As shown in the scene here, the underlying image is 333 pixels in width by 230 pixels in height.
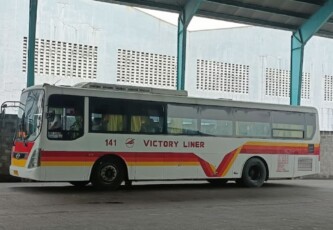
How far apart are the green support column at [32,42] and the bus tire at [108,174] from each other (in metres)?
5.62

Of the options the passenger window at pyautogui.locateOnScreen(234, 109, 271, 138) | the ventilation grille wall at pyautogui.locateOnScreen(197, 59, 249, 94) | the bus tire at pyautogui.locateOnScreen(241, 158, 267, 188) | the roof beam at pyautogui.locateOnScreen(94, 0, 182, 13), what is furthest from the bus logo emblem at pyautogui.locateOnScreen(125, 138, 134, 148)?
the ventilation grille wall at pyautogui.locateOnScreen(197, 59, 249, 94)

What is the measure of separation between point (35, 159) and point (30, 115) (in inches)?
50.7

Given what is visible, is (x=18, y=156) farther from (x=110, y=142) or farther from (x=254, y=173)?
(x=254, y=173)

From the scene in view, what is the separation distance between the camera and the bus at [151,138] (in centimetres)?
1295

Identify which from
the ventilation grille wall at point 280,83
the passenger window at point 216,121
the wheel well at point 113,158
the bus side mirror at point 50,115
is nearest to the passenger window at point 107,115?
the wheel well at point 113,158

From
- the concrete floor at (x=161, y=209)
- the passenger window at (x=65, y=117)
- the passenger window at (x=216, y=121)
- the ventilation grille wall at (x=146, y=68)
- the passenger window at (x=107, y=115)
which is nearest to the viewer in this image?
the concrete floor at (x=161, y=209)

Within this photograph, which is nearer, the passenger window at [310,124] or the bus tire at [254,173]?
the bus tire at [254,173]

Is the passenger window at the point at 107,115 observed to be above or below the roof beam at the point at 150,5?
below

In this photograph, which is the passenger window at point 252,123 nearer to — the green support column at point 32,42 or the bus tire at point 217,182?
the bus tire at point 217,182

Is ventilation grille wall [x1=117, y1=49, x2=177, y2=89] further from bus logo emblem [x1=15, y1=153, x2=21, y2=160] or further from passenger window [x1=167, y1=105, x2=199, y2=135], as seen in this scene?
bus logo emblem [x1=15, y1=153, x2=21, y2=160]

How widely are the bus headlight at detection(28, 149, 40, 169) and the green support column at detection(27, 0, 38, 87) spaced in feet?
18.5

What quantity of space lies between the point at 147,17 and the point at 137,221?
14.1 m

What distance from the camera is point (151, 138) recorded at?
1431 centimetres

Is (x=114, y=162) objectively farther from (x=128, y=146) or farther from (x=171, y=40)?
(x=171, y=40)
